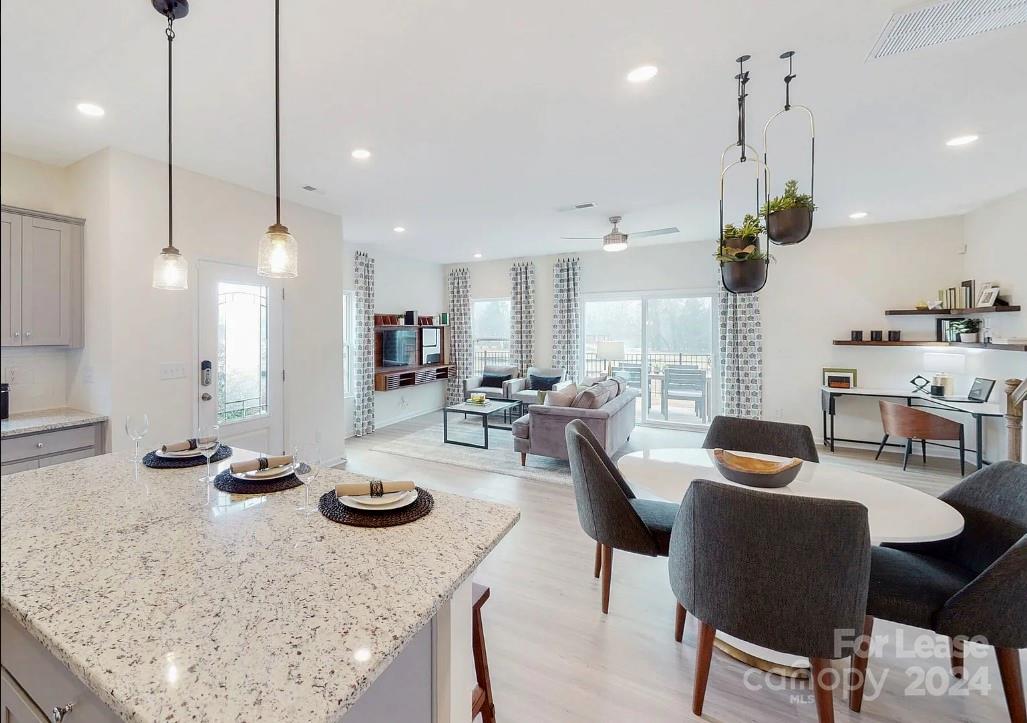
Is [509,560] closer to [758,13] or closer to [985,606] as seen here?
[985,606]

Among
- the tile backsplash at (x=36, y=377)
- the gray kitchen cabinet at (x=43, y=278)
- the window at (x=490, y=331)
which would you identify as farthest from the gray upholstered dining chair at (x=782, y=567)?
the window at (x=490, y=331)

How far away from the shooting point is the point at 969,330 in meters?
4.79

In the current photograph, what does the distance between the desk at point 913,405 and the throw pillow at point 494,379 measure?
13.8 feet

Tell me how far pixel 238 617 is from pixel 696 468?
2.03 metres

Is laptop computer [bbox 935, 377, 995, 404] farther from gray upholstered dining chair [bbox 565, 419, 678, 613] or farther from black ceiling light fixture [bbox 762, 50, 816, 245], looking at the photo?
gray upholstered dining chair [bbox 565, 419, 678, 613]

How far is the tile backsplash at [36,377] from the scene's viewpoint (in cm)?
321

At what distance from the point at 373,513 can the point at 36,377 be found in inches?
132

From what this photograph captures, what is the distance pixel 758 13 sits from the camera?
6.64ft

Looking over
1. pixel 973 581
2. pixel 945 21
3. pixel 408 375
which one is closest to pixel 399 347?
pixel 408 375

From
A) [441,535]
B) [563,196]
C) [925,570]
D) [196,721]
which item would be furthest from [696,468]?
[563,196]

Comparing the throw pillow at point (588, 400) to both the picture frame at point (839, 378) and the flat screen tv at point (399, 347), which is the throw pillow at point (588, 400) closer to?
the picture frame at point (839, 378)

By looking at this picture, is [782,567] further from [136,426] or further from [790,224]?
[136,426]

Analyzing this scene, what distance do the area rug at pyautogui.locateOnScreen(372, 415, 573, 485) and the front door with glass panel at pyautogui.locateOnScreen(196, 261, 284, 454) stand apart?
1.55 meters

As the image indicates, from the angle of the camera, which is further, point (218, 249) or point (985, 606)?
point (218, 249)
